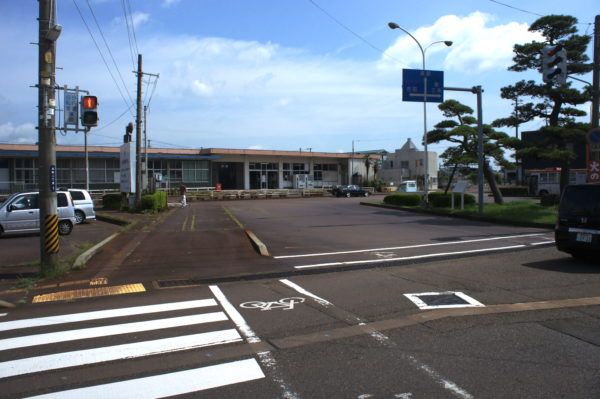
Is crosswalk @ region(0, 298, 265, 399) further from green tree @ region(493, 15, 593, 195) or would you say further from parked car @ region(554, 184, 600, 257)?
green tree @ region(493, 15, 593, 195)

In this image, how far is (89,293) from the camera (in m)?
7.92

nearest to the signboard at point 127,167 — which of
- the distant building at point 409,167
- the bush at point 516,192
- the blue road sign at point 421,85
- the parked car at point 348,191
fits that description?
the blue road sign at point 421,85

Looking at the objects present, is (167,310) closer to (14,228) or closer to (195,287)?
(195,287)

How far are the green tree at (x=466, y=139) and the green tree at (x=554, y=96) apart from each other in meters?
1.59

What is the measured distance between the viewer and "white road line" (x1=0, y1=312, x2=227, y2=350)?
5.37m

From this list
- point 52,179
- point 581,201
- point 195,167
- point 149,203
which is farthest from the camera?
point 195,167

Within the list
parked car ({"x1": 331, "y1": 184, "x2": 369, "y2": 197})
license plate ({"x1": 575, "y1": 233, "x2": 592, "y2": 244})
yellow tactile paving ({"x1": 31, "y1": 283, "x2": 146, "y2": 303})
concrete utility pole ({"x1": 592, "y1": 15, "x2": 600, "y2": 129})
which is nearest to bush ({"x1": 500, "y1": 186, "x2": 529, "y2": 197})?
parked car ({"x1": 331, "y1": 184, "x2": 369, "y2": 197})

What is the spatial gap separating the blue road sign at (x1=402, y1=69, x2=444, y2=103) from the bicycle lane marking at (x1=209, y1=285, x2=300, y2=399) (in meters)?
18.3

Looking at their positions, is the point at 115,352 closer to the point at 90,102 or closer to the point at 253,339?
the point at 253,339

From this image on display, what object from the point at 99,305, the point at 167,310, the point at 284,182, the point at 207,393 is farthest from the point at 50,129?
the point at 284,182

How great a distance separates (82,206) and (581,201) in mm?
19907

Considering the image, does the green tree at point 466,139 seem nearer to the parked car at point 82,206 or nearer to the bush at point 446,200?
the bush at point 446,200

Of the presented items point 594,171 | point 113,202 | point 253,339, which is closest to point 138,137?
point 113,202

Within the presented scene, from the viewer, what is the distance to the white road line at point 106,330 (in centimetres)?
537
